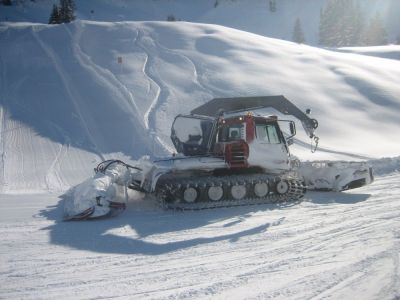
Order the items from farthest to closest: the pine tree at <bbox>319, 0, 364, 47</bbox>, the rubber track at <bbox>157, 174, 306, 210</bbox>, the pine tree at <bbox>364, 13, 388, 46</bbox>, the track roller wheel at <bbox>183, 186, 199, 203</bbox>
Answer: the pine tree at <bbox>319, 0, 364, 47</bbox> → the pine tree at <bbox>364, 13, 388, 46</bbox> → the track roller wheel at <bbox>183, 186, 199, 203</bbox> → the rubber track at <bbox>157, 174, 306, 210</bbox>

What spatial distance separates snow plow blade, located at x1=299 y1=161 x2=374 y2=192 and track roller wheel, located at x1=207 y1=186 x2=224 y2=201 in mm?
2807

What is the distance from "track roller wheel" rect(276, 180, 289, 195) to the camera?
10.4 metres

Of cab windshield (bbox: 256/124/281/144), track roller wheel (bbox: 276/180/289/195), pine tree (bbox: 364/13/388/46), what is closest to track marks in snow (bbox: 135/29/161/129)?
cab windshield (bbox: 256/124/281/144)

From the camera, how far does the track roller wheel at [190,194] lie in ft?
32.6

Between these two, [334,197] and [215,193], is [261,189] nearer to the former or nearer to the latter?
[215,193]

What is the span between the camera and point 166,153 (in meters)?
15.5

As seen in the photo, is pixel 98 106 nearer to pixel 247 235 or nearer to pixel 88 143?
pixel 88 143

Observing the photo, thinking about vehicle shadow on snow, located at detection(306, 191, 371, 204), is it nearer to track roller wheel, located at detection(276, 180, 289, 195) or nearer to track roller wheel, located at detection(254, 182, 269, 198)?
track roller wheel, located at detection(276, 180, 289, 195)

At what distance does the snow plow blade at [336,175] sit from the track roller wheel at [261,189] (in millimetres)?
1841

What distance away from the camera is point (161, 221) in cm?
905

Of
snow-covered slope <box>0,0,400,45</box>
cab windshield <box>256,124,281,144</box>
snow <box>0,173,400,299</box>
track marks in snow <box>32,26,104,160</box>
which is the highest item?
snow-covered slope <box>0,0,400,45</box>

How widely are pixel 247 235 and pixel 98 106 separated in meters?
12.6

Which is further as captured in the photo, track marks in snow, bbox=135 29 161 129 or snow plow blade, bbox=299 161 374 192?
track marks in snow, bbox=135 29 161 129

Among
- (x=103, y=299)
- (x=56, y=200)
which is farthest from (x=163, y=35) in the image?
(x=103, y=299)
